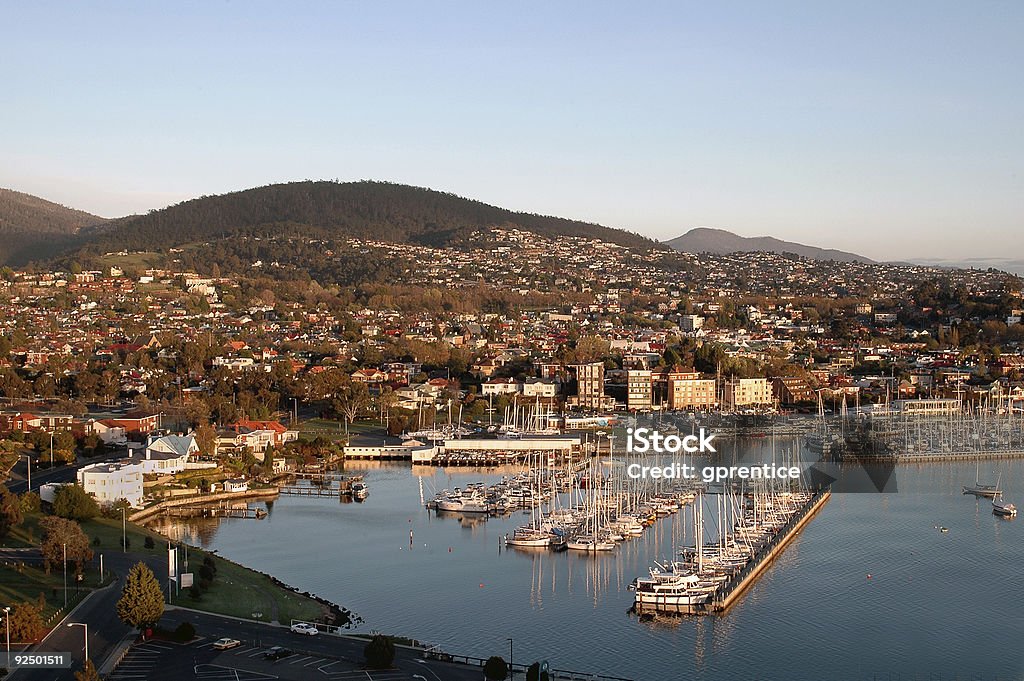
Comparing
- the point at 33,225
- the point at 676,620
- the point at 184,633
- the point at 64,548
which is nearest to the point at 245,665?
the point at 184,633

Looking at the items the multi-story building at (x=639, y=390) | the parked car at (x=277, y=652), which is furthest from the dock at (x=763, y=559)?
the multi-story building at (x=639, y=390)

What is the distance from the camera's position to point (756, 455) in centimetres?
2214

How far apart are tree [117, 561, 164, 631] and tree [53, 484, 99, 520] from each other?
15.8 feet

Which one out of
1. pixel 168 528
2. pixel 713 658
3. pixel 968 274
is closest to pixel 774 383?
pixel 168 528

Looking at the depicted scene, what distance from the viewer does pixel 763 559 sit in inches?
542

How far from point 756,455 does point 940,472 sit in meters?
2.95

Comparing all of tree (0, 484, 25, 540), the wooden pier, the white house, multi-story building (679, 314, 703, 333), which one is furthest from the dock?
multi-story building (679, 314, 703, 333)

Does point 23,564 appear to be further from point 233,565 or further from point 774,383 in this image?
point 774,383

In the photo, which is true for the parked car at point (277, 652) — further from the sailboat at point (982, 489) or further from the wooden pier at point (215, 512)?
the sailboat at point (982, 489)

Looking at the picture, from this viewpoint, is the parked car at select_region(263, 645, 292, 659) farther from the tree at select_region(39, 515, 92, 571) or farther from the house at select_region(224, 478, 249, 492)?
the house at select_region(224, 478, 249, 492)

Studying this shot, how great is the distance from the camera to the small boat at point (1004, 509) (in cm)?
1712

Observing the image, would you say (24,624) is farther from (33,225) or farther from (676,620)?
(33,225)

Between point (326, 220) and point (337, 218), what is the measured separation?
76cm

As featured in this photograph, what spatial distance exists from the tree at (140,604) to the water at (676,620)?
2.10 m
